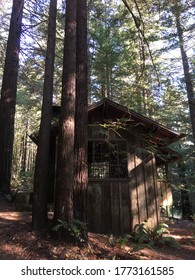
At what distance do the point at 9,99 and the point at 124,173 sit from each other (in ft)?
17.6

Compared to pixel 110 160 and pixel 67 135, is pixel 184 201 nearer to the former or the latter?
pixel 110 160

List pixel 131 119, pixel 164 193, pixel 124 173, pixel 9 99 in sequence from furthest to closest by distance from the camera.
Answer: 1. pixel 164 193
2. pixel 9 99
3. pixel 124 173
4. pixel 131 119

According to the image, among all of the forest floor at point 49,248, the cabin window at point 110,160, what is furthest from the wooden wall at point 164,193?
the forest floor at point 49,248

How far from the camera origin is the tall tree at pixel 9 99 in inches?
389

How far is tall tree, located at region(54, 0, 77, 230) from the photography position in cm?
574

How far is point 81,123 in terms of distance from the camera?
6.80 meters

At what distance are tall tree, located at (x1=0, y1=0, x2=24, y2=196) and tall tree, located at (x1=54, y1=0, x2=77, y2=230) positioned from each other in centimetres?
454

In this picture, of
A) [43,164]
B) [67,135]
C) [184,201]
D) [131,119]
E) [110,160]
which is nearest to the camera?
[67,135]

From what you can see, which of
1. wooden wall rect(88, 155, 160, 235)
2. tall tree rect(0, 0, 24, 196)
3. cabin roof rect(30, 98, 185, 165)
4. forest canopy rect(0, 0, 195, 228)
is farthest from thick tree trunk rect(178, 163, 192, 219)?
tall tree rect(0, 0, 24, 196)

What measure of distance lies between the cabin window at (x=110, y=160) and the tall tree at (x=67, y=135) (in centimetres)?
260

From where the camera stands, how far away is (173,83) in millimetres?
18328

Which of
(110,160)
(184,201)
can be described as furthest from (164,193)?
(184,201)

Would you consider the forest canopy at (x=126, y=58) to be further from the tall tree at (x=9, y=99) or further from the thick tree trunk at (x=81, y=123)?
the thick tree trunk at (x=81, y=123)
